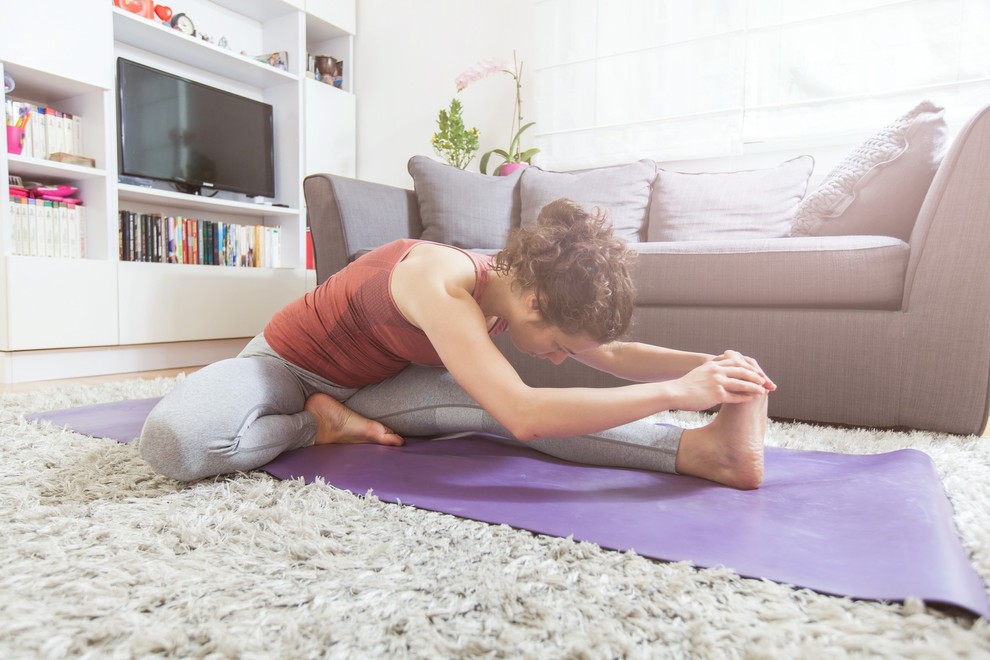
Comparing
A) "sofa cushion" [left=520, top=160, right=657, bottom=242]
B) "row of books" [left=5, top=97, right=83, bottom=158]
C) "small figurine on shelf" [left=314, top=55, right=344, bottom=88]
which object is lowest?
"sofa cushion" [left=520, top=160, right=657, bottom=242]

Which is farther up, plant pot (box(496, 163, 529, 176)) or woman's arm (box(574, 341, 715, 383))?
plant pot (box(496, 163, 529, 176))

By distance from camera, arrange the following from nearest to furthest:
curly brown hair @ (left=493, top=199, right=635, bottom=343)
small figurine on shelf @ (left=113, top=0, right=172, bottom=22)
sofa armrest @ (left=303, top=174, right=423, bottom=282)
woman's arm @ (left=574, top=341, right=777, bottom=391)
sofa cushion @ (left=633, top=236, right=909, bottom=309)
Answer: curly brown hair @ (left=493, top=199, right=635, bottom=343) → woman's arm @ (left=574, top=341, right=777, bottom=391) → sofa cushion @ (left=633, top=236, right=909, bottom=309) → sofa armrest @ (left=303, top=174, right=423, bottom=282) → small figurine on shelf @ (left=113, top=0, right=172, bottom=22)

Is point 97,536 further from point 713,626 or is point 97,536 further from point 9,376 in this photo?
point 9,376

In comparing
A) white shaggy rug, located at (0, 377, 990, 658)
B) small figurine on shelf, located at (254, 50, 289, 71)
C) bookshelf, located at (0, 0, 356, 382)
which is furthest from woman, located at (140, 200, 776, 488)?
small figurine on shelf, located at (254, 50, 289, 71)

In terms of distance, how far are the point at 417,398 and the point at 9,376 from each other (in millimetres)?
1945

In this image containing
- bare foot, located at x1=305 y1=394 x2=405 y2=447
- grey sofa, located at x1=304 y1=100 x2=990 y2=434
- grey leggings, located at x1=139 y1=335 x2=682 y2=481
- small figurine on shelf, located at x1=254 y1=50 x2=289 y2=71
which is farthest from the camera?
small figurine on shelf, located at x1=254 y1=50 x2=289 y2=71

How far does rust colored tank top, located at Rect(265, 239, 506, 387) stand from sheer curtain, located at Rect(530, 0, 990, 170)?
2.09m

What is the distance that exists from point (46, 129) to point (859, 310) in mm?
2979

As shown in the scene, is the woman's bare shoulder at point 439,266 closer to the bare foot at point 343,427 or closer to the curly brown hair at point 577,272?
the curly brown hair at point 577,272

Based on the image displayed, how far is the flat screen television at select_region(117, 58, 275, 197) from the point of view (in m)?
2.76

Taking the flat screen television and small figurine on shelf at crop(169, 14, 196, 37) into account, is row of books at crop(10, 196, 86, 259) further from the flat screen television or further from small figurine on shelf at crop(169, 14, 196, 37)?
small figurine on shelf at crop(169, 14, 196, 37)

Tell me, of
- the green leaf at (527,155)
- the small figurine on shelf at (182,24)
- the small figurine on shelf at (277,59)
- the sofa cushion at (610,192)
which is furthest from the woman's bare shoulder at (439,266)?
the small figurine on shelf at (277,59)

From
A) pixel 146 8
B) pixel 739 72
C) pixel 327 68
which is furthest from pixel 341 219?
pixel 327 68

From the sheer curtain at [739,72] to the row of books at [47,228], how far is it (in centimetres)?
215
